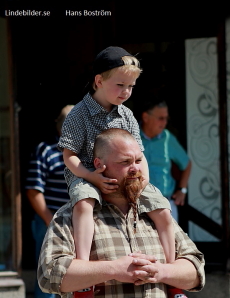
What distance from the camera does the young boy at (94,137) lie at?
3332mm

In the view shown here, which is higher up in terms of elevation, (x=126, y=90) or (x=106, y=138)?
(x=126, y=90)

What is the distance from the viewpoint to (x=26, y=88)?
671 cm

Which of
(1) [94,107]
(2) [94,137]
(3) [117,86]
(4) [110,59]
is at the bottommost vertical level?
(2) [94,137]

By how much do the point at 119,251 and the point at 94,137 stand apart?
620mm

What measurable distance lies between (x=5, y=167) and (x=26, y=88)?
0.78 meters

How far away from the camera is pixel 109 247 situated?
11.0ft

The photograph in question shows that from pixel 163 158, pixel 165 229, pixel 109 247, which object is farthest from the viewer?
pixel 163 158

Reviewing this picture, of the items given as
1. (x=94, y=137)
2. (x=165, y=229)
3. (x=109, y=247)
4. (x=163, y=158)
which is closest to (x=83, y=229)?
(x=109, y=247)

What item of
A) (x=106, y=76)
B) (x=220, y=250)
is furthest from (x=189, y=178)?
(x=106, y=76)

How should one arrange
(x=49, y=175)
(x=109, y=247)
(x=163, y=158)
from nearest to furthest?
(x=109, y=247) < (x=49, y=175) < (x=163, y=158)

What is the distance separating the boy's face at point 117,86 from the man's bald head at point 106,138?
0.21 metres

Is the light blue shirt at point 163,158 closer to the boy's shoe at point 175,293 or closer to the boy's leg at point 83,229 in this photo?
the boy's shoe at point 175,293

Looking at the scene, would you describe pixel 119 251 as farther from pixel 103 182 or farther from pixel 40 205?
pixel 40 205

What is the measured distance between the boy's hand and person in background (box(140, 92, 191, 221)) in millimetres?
3042
